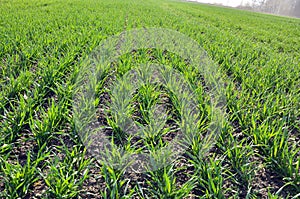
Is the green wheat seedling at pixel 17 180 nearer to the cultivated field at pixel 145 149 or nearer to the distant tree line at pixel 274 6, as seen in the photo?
the cultivated field at pixel 145 149

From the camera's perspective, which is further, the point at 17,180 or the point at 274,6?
the point at 274,6

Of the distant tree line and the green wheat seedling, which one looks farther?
the distant tree line

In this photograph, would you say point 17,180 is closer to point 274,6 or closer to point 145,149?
point 145,149

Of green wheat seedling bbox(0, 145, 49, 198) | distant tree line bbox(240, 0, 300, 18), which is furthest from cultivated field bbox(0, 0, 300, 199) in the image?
distant tree line bbox(240, 0, 300, 18)

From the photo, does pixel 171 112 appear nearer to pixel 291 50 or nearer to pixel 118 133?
pixel 118 133

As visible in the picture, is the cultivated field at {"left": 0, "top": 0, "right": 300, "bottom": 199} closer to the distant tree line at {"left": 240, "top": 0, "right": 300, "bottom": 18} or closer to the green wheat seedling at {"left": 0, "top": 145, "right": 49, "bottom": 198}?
the green wheat seedling at {"left": 0, "top": 145, "right": 49, "bottom": 198}

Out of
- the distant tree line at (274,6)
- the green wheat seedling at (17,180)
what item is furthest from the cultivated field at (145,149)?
the distant tree line at (274,6)

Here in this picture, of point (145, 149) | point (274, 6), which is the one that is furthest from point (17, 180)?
point (274, 6)

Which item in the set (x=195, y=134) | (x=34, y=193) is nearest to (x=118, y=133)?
(x=195, y=134)

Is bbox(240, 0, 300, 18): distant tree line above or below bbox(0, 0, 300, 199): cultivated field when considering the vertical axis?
above

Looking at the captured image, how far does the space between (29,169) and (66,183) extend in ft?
0.93

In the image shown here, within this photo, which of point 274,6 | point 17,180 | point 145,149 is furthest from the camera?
point 274,6

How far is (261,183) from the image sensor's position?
5.38ft

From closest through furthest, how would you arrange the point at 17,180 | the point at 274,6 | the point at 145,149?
the point at 17,180 → the point at 145,149 → the point at 274,6
